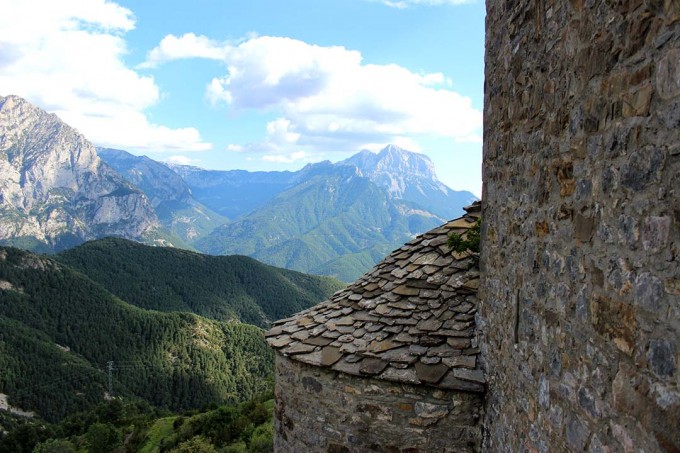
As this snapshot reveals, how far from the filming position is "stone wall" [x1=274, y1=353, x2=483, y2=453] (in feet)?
16.9

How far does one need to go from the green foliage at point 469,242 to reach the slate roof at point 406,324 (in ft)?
0.40

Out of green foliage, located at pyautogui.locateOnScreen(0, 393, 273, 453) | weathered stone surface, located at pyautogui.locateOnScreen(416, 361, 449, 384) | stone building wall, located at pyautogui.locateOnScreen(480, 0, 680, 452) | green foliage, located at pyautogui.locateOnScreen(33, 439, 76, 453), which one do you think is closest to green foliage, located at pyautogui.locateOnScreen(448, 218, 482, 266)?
stone building wall, located at pyautogui.locateOnScreen(480, 0, 680, 452)

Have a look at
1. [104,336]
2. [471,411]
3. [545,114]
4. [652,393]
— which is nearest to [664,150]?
[652,393]

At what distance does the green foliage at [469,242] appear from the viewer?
612cm

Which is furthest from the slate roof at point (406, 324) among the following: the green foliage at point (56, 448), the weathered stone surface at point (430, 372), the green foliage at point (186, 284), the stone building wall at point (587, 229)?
the green foliage at point (186, 284)

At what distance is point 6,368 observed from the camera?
97.9 meters

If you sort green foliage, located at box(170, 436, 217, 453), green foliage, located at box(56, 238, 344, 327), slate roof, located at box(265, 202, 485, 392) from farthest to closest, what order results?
green foliage, located at box(56, 238, 344, 327) → green foliage, located at box(170, 436, 217, 453) → slate roof, located at box(265, 202, 485, 392)

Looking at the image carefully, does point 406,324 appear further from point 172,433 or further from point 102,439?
point 102,439

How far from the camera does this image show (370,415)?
5.48m

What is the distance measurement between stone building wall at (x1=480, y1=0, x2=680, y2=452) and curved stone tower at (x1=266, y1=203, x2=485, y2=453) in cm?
53

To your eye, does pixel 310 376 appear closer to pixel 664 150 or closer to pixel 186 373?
pixel 664 150

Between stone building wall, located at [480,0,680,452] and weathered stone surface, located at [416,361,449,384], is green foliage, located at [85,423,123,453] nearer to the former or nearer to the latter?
weathered stone surface, located at [416,361,449,384]

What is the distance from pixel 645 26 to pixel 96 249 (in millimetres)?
206309

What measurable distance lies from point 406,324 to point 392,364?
2.03 feet
